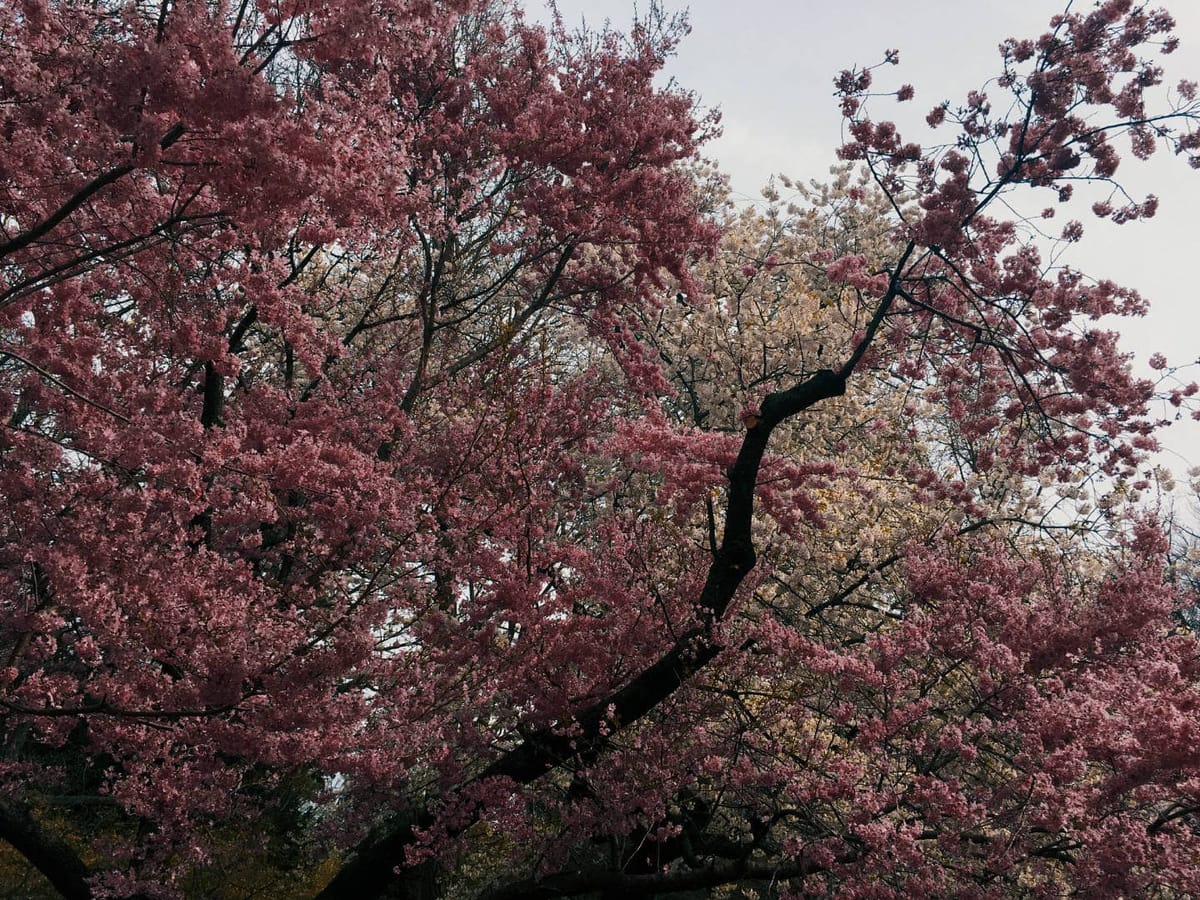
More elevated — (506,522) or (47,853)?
(506,522)

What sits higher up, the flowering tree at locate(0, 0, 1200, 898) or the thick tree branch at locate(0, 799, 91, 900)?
the flowering tree at locate(0, 0, 1200, 898)

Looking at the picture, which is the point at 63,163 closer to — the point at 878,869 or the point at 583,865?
the point at 878,869

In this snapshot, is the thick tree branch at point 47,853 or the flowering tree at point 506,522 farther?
the thick tree branch at point 47,853

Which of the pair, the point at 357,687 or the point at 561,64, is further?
the point at 561,64

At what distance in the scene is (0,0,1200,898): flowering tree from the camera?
5.21m

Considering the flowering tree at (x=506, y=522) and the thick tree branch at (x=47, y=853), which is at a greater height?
the flowering tree at (x=506, y=522)

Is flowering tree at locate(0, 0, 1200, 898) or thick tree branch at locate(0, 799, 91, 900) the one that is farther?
thick tree branch at locate(0, 799, 91, 900)

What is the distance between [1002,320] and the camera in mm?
7641

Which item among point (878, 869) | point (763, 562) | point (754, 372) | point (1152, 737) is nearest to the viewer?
point (1152, 737)

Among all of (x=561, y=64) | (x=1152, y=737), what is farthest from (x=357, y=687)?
(x=561, y=64)

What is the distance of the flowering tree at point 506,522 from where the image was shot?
521 cm

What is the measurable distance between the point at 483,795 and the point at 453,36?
780cm

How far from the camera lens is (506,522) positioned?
7.50m

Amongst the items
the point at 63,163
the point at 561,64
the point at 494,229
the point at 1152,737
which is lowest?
the point at 1152,737
